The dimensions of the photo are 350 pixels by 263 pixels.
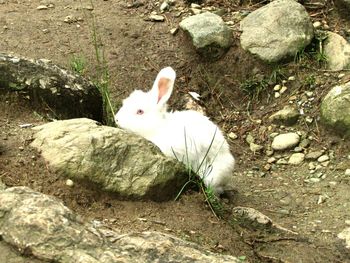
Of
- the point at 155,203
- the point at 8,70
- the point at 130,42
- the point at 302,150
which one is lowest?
the point at 302,150

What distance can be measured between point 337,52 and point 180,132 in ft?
7.88

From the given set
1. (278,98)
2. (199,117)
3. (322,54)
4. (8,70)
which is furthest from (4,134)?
(322,54)

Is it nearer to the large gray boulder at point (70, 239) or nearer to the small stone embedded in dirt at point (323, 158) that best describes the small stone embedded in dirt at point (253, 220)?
the large gray boulder at point (70, 239)

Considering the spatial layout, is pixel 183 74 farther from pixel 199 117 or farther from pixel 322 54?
pixel 199 117

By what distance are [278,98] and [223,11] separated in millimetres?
1475

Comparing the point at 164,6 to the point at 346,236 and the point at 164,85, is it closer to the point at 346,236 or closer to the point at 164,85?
the point at 164,85

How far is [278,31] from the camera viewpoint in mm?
6402

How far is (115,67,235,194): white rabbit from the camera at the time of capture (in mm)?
4453

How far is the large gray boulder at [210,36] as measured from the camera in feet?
21.4

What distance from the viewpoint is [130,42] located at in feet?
22.1

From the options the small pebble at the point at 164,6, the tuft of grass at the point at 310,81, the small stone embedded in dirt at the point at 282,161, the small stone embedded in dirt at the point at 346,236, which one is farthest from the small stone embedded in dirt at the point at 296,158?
the small pebble at the point at 164,6

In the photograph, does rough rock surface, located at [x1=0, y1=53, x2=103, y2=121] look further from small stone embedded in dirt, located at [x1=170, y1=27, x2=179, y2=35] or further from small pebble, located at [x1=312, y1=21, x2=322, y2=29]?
small pebble, located at [x1=312, y1=21, x2=322, y2=29]

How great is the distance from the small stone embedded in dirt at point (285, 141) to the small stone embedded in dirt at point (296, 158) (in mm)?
127

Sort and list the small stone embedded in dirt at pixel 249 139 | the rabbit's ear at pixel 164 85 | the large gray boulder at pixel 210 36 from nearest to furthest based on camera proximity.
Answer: the rabbit's ear at pixel 164 85 < the small stone embedded in dirt at pixel 249 139 < the large gray boulder at pixel 210 36
